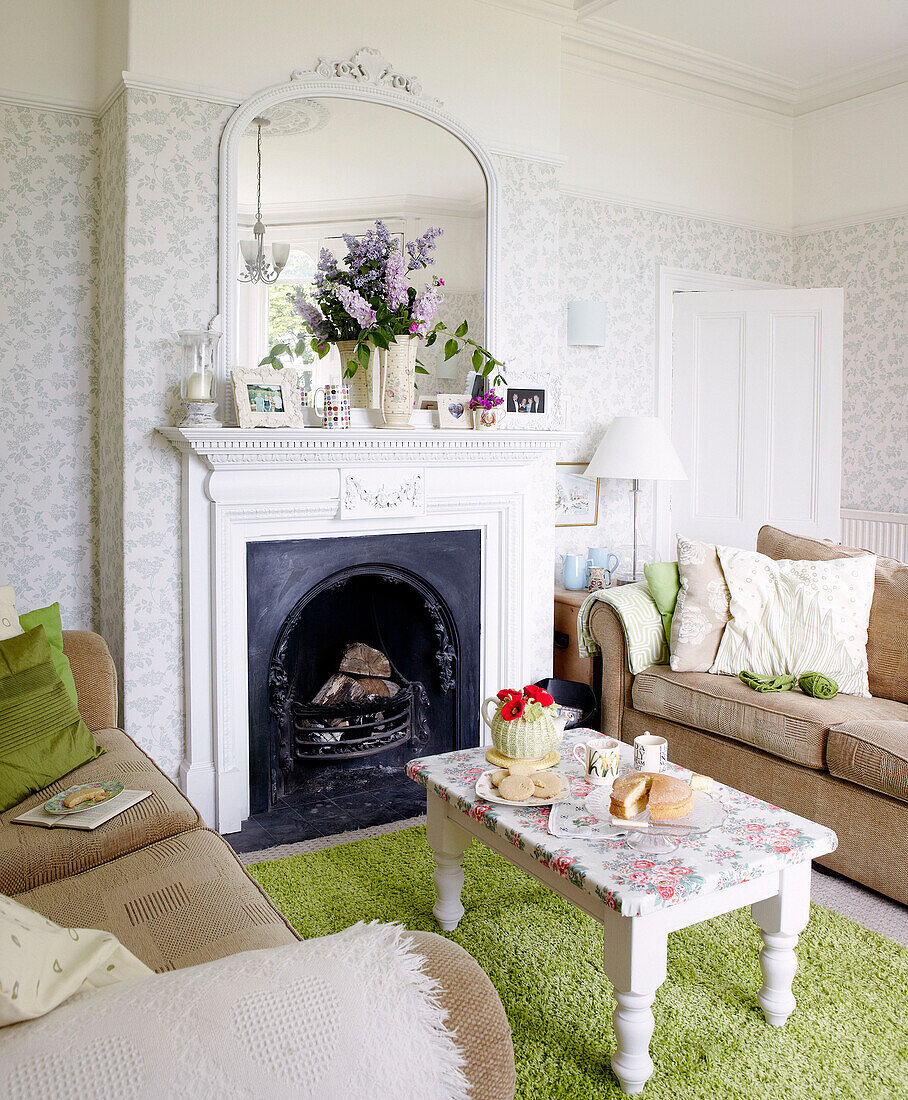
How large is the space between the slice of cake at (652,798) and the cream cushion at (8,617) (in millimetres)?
1586

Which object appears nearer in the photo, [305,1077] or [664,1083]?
[305,1077]

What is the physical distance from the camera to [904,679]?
300 centimetres

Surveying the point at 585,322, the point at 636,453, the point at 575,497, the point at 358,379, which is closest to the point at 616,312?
the point at 585,322

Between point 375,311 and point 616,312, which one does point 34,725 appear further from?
point 616,312

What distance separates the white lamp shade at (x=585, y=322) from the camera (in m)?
4.24

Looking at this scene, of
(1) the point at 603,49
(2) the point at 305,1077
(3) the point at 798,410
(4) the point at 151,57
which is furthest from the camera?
(3) the point at 798,410

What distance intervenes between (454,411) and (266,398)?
2.40 feet

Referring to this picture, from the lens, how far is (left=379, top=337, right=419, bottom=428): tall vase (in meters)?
3.21

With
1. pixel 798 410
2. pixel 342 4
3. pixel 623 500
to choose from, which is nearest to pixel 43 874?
pixel 342 4

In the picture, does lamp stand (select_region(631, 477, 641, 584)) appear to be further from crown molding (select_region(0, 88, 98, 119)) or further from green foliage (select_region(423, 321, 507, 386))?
crown molding (select_region(0, 88, 98, 119))

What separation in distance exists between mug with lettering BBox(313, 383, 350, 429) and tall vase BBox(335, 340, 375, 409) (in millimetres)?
110

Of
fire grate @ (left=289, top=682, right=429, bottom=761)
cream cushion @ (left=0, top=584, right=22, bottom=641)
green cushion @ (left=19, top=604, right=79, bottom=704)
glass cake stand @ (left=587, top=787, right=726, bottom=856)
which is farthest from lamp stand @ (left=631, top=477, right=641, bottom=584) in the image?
cream cushion @ (left=0, top=584, right=22, bottom=641)

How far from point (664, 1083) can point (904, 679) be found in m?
1.71

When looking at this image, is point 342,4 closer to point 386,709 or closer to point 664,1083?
point 386,709
